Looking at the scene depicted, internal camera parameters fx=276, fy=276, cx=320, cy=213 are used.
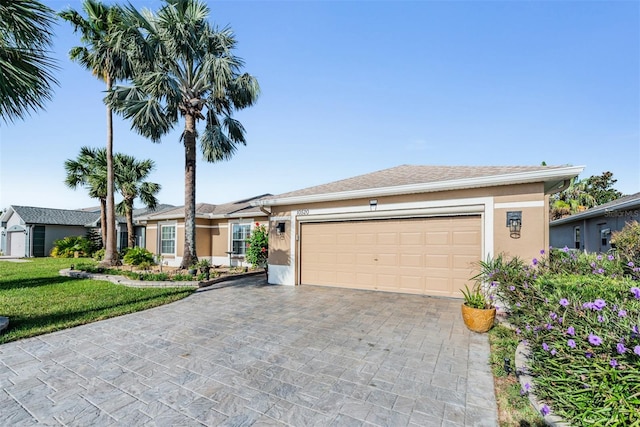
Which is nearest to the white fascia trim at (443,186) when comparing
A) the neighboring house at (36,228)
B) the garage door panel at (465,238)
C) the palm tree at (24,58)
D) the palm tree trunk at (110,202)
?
the garage door panel at (465,238)

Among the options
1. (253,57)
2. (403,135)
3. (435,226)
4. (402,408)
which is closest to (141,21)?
(253,57)

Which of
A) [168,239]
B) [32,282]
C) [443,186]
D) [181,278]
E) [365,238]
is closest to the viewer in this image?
[443,186]

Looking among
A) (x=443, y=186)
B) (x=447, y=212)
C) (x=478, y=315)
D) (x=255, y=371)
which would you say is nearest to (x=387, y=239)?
(x=447, y=212)

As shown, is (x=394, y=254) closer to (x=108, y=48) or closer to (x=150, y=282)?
(x=150, y=282)

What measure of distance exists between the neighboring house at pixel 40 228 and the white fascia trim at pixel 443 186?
54.1ft

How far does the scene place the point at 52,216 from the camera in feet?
73.9

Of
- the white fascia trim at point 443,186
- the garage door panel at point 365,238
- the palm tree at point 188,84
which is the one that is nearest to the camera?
the white fascia trim at point 443,186

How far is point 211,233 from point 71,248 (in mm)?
13098

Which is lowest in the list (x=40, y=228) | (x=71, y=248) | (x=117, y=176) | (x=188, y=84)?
(x=71, y=248)

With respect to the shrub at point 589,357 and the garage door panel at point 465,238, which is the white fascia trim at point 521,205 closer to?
the garage door panel at point 465,238

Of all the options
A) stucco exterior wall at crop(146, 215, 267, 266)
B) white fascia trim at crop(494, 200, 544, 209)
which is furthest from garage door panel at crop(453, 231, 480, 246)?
stucco exterior wall at crop(146, 215, 267, 266)

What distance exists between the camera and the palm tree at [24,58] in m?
4.11

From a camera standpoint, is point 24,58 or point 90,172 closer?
point 24,58

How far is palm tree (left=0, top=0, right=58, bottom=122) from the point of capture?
411cm
